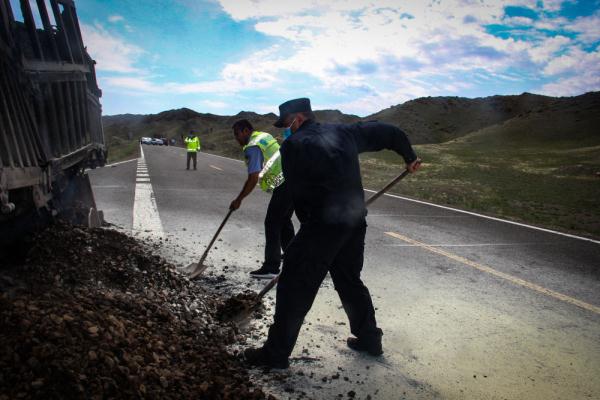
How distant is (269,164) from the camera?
17.9ft

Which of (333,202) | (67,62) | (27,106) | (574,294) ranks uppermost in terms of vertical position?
(67,62)

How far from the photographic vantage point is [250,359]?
329 centimetres

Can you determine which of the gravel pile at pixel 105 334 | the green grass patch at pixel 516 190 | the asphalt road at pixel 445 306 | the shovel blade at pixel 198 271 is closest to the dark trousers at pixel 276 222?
the asphalt road at pixel 445 306

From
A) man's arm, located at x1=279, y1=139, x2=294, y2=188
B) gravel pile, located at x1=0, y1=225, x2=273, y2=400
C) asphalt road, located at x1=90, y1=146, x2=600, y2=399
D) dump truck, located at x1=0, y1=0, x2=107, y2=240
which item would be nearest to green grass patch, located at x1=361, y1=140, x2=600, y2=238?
asphalt road, located at x1=90, y1=146, x2=600, y2=399

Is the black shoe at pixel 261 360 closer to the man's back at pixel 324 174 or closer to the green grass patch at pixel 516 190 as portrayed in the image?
the man's back at pixel 324 174

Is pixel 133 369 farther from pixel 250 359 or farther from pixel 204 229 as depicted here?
pixel 204 229

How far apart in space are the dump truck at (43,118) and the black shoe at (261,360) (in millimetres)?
1997

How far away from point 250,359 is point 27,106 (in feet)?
10.9

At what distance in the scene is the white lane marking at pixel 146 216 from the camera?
7274 millimetres

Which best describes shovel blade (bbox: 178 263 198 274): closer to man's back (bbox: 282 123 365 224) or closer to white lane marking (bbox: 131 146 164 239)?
white lane marking (bbox: 131 146 164 239)

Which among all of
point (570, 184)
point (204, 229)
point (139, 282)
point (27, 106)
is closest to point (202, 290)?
point (139, 282)

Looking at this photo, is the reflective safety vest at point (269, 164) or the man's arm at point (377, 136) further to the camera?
the reflective safety vest at point (269, 164)

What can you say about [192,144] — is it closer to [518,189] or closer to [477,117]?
[518,189]

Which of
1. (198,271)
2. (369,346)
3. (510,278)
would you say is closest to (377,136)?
(369,346)
